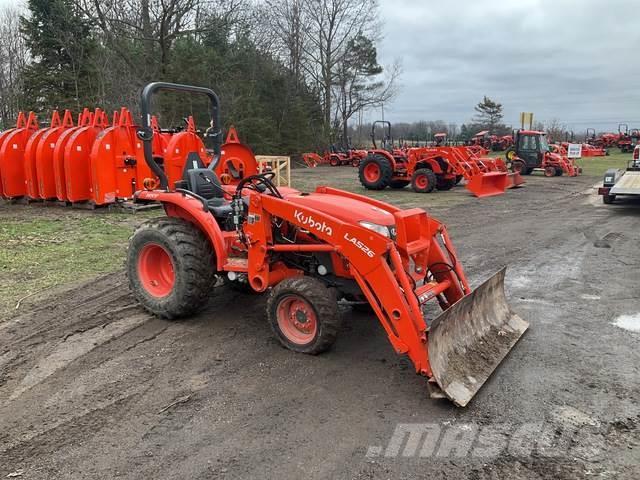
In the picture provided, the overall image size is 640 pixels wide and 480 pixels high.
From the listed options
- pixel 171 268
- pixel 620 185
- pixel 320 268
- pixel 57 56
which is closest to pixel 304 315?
pixel 320 268

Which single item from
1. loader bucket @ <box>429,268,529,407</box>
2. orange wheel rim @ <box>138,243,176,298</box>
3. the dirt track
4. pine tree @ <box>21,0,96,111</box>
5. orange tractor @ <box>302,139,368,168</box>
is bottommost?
the dirt track

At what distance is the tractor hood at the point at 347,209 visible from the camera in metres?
4.09

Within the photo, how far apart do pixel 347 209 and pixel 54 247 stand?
594 cm

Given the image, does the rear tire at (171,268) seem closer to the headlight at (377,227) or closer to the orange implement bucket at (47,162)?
the headlight at (377,227)

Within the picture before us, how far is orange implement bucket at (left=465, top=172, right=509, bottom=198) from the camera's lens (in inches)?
644

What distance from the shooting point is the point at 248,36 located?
99.4 feet

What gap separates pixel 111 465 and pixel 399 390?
6.01 feet

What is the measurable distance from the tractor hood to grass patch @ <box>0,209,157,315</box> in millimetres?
3313

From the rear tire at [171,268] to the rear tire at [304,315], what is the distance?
2.99ft

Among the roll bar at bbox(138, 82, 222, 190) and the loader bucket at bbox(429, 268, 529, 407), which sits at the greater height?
the roll bar at bbox(138, 82, 222, 190)

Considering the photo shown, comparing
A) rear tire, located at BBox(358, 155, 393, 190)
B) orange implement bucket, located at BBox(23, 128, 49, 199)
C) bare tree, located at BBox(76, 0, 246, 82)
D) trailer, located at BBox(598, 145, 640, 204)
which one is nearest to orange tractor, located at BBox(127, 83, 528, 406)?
orange implement bucket, located at BBox(23, 128, 49, 199)

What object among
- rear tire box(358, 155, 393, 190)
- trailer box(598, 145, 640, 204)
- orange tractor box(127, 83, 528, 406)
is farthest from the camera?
rear tire box(358, 155, 393, 190)

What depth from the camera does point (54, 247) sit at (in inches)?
327

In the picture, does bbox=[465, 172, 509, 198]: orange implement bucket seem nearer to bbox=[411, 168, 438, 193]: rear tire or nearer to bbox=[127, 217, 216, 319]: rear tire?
bbox=[411, 168, 438, 193]: rear tire
